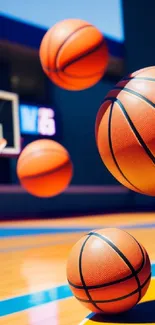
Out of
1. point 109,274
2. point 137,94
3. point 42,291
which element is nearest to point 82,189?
point 42,291

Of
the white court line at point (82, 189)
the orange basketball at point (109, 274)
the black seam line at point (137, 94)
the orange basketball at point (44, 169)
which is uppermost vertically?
the black seam line at point (137, 94)

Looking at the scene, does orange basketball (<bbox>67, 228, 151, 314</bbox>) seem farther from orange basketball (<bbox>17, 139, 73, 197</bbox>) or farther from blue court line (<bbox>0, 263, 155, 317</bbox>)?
orange basketball (<bbox>17, 139, 73, 197</bbox>)

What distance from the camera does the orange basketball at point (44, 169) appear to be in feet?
17.0

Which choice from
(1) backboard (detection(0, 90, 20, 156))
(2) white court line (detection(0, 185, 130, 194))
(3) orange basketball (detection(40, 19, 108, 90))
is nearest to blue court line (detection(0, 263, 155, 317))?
(3) orange basketball (detection(40, 19, 108, 90))

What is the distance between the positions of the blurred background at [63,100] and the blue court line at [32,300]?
679cm

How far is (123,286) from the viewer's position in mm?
2092

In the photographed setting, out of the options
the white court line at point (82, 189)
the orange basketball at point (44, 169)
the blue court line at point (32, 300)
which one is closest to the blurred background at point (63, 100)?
the white court line at point (82, 189)

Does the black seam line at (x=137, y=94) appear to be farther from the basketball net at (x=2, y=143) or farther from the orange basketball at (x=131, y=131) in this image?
the basketball net at (x=2, y=143)

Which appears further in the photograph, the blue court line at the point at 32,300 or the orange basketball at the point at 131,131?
the blue court line at the point at 32,300

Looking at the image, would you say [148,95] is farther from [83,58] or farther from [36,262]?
[36,262]

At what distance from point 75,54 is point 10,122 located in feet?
19.1

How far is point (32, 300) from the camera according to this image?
257 centimetres

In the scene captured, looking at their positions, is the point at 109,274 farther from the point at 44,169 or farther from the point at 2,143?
the point at 2,143

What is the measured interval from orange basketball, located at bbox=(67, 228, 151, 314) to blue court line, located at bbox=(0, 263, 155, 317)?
35 centimetres
